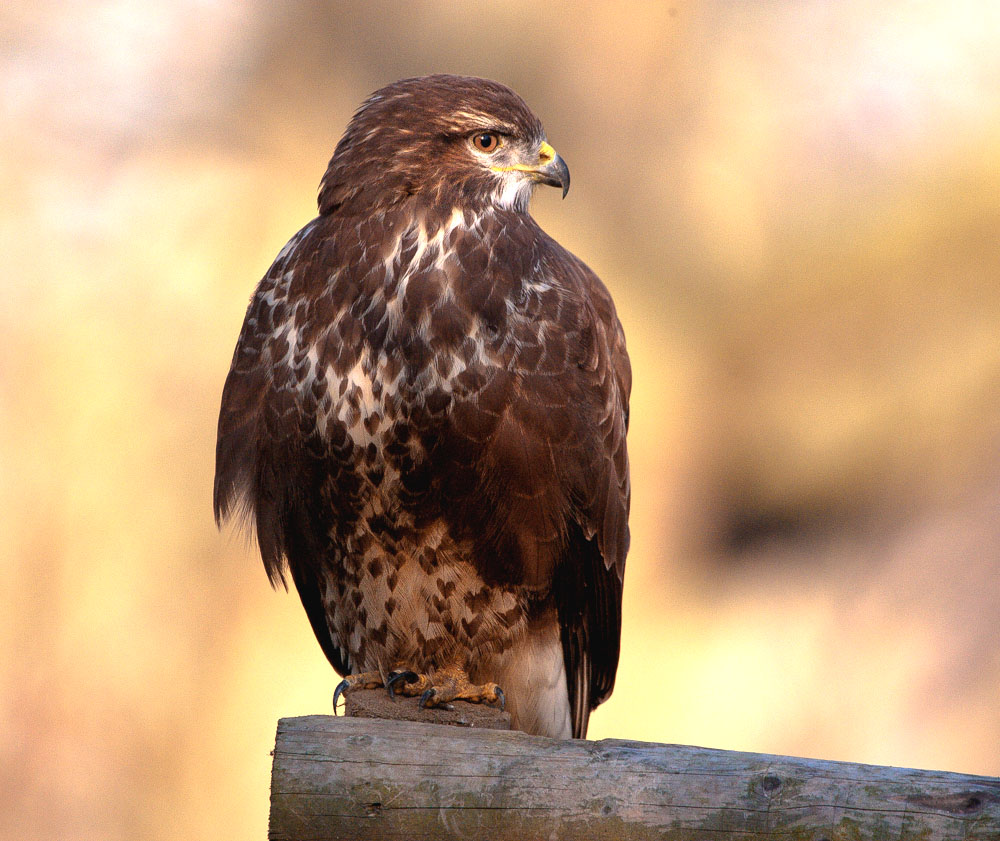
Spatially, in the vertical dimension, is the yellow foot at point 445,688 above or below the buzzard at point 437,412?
below

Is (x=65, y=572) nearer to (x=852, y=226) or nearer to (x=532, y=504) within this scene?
(x=532, y=504)

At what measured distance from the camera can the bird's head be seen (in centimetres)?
329

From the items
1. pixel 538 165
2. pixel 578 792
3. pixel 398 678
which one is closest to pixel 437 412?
pixel 398 678

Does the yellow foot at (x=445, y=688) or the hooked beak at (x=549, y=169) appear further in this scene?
the hooked beak at (x=549, y=169)

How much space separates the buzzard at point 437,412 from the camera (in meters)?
3.08

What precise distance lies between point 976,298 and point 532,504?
5.31 meters

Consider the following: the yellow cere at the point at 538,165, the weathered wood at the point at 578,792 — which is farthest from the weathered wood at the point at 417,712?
the yellow cere at the point at 538,165

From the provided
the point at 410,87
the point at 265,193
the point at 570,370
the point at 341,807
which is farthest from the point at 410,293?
the point at 265,193

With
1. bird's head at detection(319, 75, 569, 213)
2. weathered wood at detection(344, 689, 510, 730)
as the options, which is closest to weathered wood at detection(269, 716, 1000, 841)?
weathered wood at detection(344, 689, 510, 730)

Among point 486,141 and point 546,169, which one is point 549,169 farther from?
point 486,141

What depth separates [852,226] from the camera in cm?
752

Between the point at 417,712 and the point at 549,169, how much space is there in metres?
1.62

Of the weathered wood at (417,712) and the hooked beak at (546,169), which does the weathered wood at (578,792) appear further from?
the hooked beak at (546,169)

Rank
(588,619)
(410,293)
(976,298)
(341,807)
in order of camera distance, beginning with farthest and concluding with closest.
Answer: (976,298) < (588,619) < (410,293) < (341,807)
